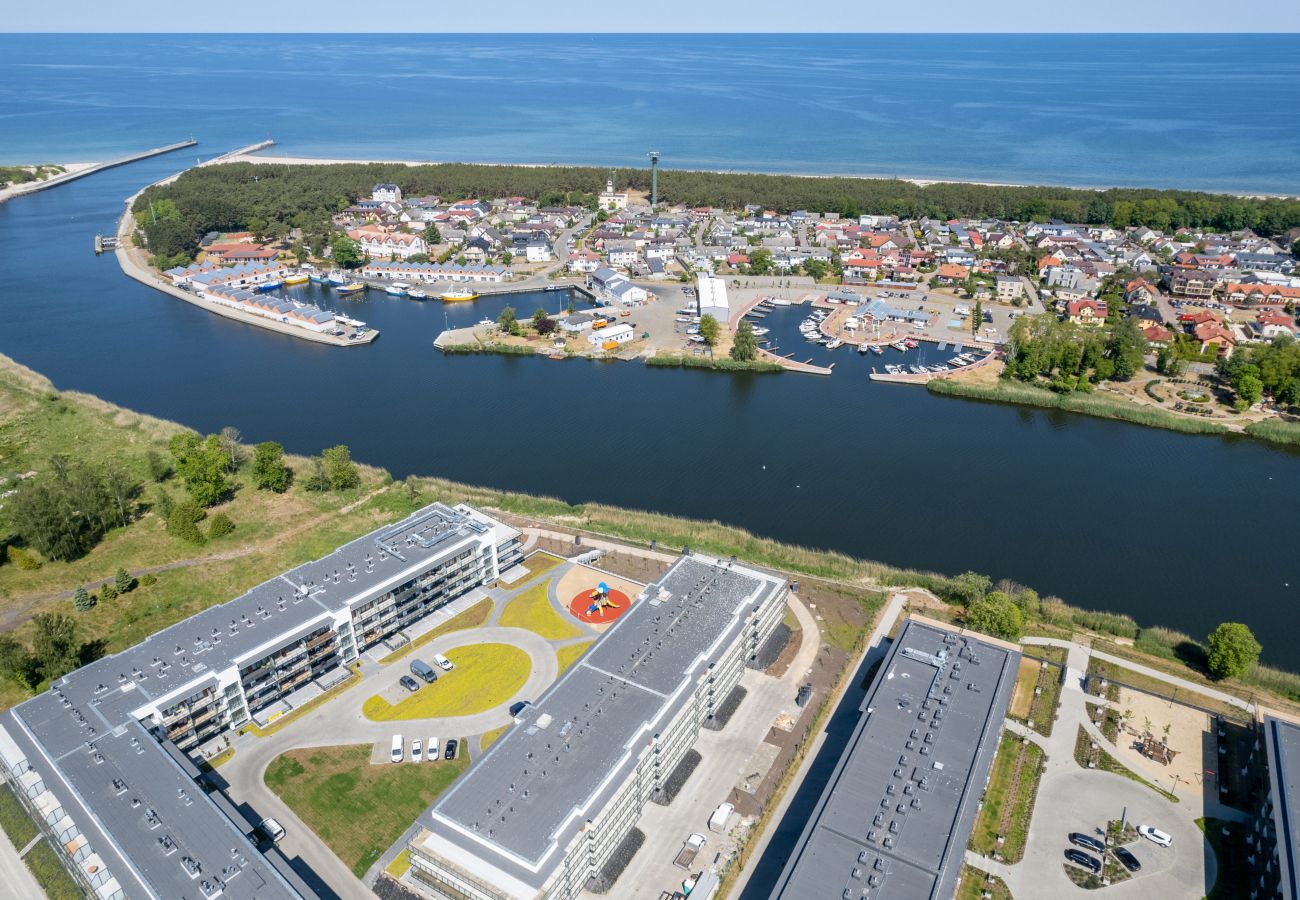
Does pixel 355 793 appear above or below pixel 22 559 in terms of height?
below

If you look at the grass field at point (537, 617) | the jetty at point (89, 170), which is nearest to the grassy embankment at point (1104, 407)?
the grass field at point (537, 617)

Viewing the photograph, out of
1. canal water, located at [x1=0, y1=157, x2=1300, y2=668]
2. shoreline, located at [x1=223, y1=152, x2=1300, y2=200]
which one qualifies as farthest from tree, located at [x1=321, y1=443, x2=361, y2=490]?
shoreline, located at [x1=223, y1=152, x2=1300, y2=200]

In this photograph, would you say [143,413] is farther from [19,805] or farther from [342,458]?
[19,805]

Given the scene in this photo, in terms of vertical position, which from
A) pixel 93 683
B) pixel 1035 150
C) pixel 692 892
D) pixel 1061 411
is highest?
pixel 1035 150

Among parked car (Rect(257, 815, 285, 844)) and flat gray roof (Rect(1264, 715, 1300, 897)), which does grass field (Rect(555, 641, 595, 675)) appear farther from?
flat gray roof (Rect(1264, 715, 1300, 897))

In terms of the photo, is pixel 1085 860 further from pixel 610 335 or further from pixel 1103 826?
pixel 610 335

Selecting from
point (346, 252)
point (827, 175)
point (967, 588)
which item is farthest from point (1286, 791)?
point (827, 175)

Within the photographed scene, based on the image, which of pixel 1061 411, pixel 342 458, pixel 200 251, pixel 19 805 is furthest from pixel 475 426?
pixel 200 251
